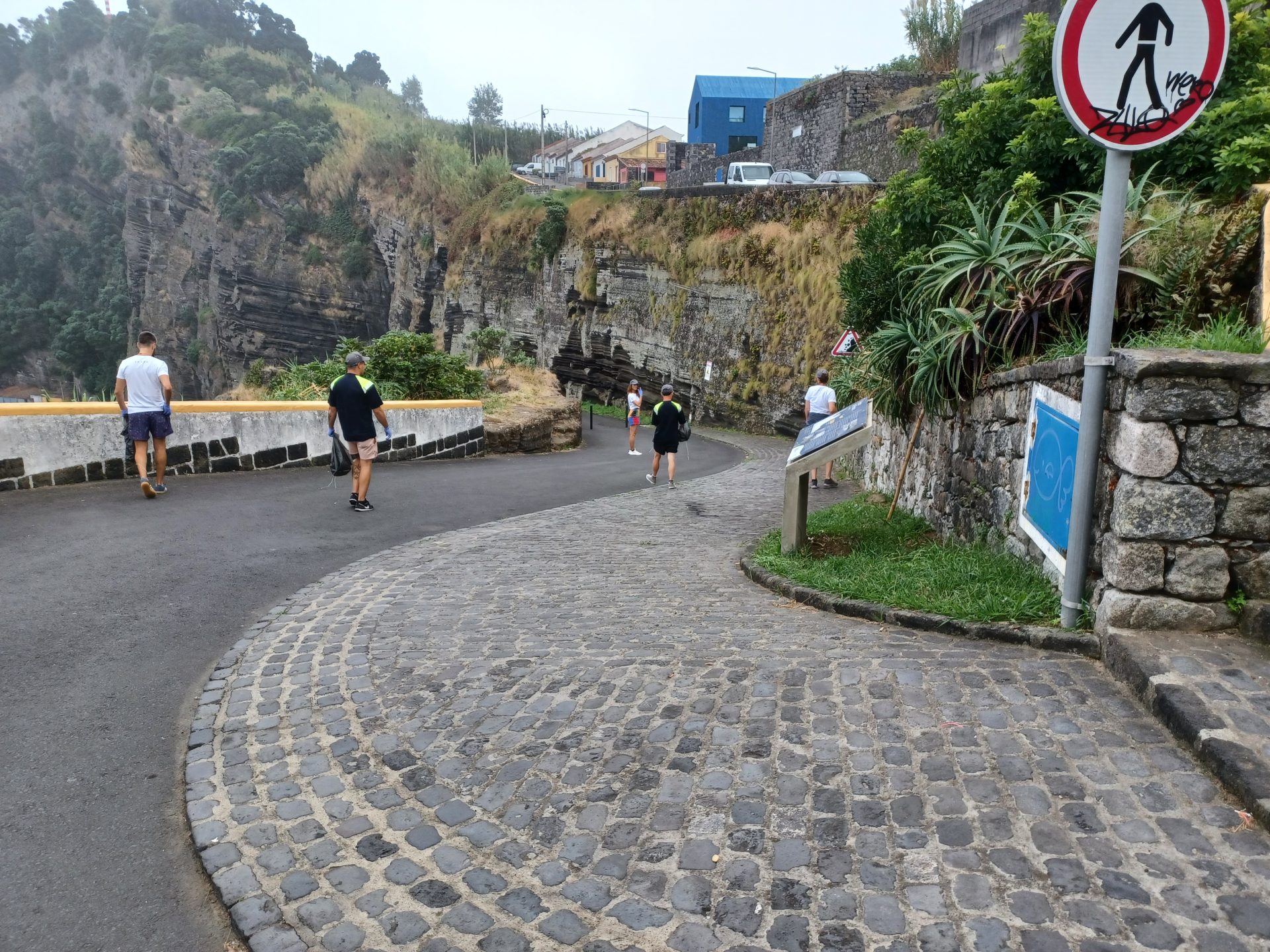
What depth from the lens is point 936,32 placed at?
35.0 meters

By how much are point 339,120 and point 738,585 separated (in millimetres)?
62278

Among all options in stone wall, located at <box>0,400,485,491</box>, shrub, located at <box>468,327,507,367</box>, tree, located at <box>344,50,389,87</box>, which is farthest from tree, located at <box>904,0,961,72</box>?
tree, located at <box>344,50,389,87</box>

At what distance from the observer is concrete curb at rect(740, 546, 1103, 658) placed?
4148 mm

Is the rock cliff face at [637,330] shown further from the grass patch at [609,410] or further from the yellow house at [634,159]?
the yellow house at [634,159]

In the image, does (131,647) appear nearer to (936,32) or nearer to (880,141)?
(880,141)

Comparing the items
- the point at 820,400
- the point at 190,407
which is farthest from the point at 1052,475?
the point at 190,407

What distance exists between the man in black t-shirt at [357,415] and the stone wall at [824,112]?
30.1 m

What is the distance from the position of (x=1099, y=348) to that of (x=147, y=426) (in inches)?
334

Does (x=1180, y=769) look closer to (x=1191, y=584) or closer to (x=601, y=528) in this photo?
(x=1191, y=584)

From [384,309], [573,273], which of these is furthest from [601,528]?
[384,309]

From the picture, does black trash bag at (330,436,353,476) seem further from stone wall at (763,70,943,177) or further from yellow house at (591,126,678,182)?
yellow house at (591,126,678,182)

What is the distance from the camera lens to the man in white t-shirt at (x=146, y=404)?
8.56 metres

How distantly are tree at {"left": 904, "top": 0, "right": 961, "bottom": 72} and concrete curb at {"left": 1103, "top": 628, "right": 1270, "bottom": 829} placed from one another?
3579cm

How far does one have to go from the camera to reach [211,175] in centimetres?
6044
